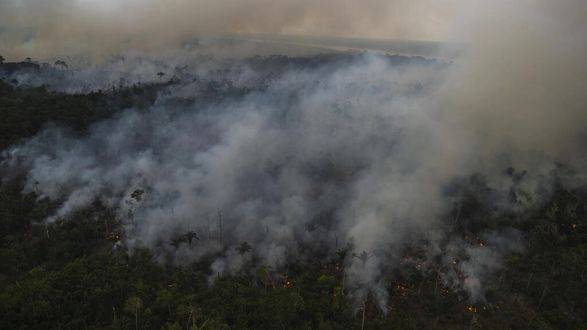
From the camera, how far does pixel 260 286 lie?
6184 centimetres

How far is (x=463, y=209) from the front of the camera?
78688mm

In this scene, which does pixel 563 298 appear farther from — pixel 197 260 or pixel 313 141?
pixel 313 141

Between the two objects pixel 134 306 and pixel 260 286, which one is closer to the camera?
pixel 134 306

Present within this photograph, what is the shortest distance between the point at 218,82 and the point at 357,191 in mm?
101179

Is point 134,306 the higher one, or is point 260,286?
point 134,306

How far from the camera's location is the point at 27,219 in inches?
3068

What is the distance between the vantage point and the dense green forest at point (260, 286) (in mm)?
53562

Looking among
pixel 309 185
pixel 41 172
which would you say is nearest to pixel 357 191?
pixel 309 185

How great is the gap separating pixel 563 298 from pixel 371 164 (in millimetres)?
45170

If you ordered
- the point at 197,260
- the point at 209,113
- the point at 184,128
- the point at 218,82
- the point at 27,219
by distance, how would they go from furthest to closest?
the point at 218,82 < the point at 209,113 < the point at 184,128 < the point at 27,219 < the point at 197,260

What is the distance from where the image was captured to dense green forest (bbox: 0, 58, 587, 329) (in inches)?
2109

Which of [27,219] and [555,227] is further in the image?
[27,219]

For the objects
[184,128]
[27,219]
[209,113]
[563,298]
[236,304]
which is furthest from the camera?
[209,113]

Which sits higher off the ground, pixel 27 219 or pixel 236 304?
pixel 236 304
